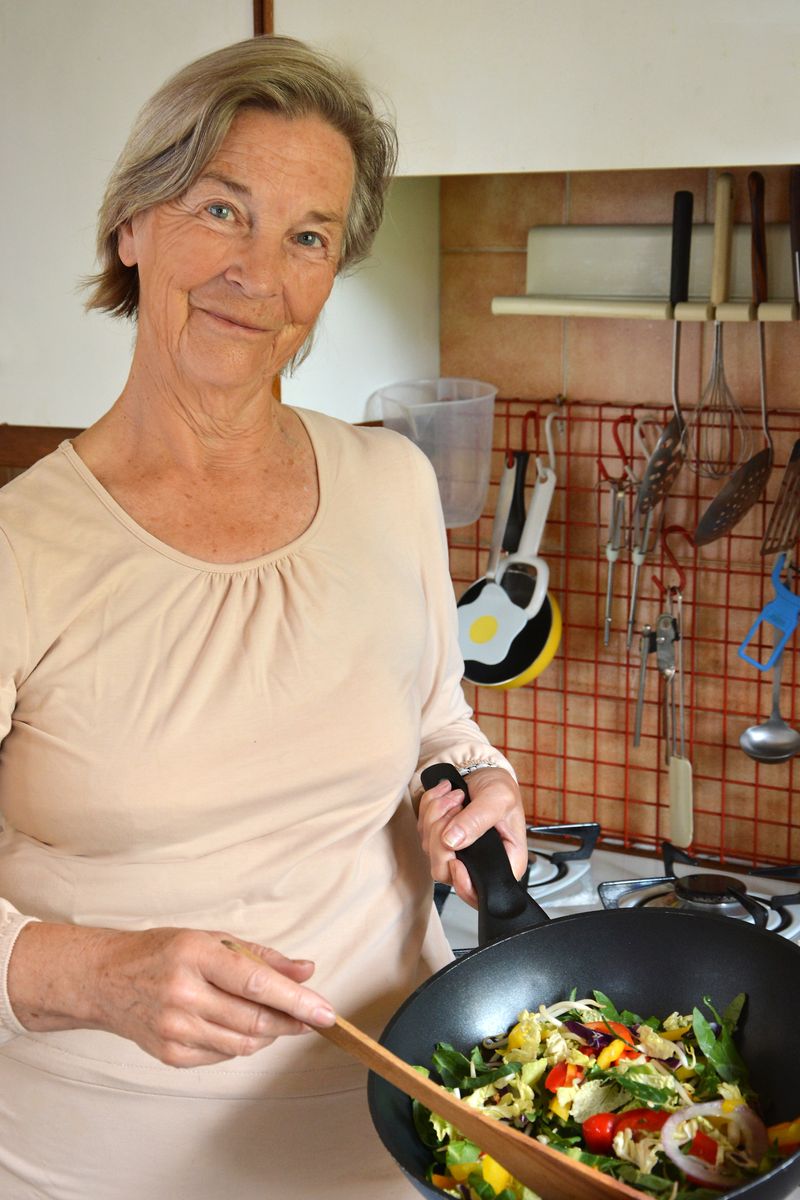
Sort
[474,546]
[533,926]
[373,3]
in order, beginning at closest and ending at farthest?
[533,926], [373,3], [474,546]

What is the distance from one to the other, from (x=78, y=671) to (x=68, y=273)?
82cm

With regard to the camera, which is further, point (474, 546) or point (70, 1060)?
point (474, 546)

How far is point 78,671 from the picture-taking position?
2.60 feet

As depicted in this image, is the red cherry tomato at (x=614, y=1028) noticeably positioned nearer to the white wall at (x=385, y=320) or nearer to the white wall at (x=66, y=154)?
the white wall at (x=385, y=320)

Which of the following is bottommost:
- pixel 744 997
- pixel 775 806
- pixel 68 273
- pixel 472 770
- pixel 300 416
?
pixel 775 806

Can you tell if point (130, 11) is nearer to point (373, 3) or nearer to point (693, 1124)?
point (373, 3)

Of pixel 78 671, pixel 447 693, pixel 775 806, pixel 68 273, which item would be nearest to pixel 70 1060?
pixel 78 671

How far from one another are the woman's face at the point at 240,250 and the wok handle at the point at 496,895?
1.13 feet

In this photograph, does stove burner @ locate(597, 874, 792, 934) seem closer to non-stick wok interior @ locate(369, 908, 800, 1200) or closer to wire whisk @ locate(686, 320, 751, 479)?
wire whisk @ locate(686, 320, 751, 479)

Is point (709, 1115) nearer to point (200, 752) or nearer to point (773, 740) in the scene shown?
point (200, 752)

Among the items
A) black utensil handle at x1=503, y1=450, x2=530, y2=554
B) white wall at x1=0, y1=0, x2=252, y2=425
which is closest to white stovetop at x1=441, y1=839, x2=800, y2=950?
black utensil handle at x1=503, y1=450, x2=530, y2=554

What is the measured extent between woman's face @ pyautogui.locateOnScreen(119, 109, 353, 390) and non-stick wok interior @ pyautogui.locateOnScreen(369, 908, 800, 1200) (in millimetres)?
407

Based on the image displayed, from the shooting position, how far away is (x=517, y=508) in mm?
1625

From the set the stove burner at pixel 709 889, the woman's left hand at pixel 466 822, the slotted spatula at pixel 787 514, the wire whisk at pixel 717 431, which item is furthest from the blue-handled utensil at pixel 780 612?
the woman's left hand at pixel 466 822
